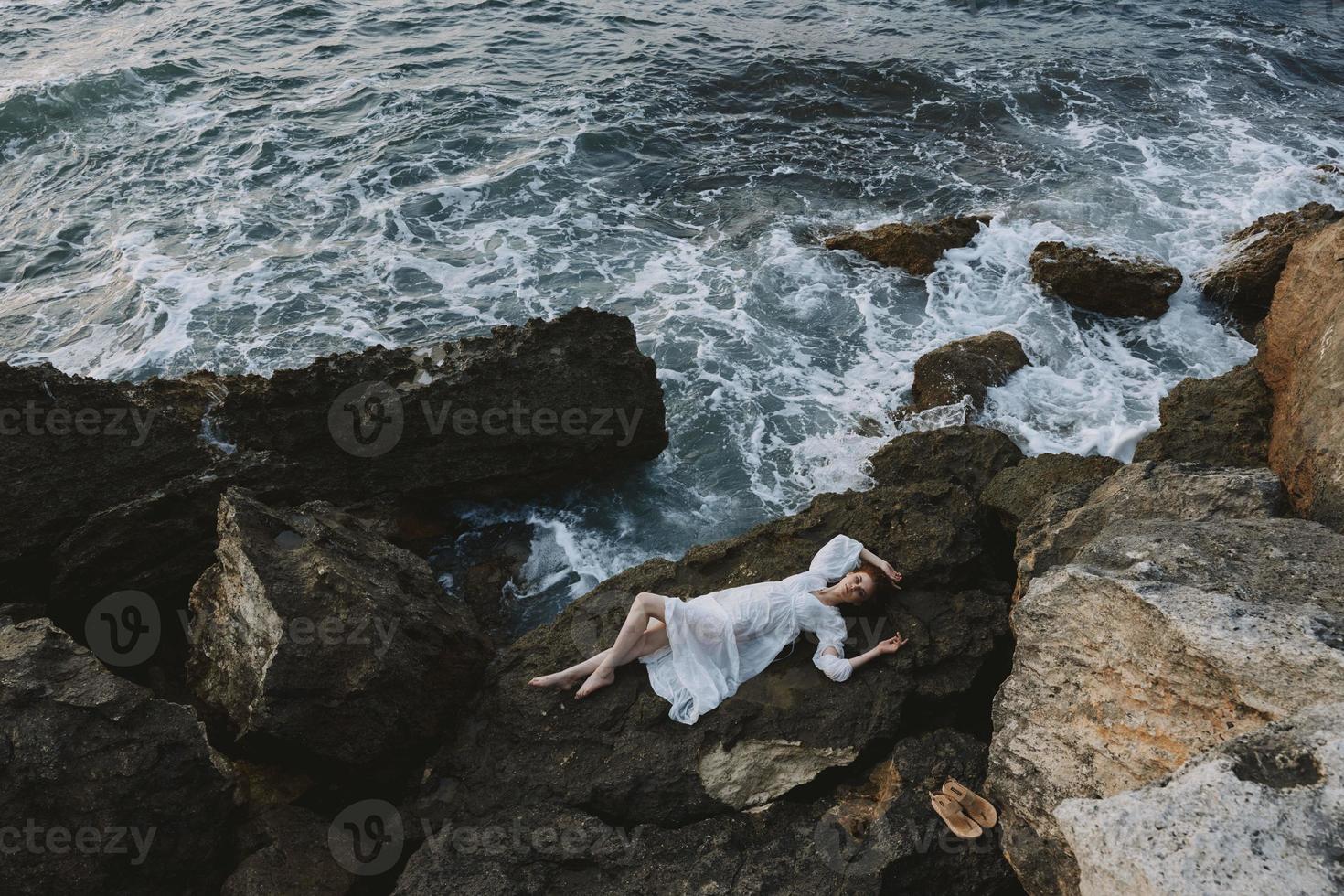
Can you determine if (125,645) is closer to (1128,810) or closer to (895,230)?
(1128,810)

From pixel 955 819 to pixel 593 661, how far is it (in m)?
2.65

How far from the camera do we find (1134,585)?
4.64m

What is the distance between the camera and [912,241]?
1311 centimetres

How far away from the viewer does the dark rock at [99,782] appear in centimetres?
472

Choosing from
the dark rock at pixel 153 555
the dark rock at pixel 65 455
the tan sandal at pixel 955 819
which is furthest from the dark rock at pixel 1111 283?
the dark rock at pixel 65 455

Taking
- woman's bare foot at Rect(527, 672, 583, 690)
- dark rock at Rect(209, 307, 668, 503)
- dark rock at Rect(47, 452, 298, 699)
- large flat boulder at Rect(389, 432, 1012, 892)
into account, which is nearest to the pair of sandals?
large flat boulder at Rect(389, 432, 1012, 892)

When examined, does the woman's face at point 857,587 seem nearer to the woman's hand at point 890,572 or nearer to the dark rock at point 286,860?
the woman's hand at point 890,572

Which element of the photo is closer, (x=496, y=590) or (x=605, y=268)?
(x=496, y=590)

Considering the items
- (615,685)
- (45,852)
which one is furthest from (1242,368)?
(45,852)

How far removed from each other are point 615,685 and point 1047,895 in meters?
3.01

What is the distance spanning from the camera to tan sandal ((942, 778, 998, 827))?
505cm

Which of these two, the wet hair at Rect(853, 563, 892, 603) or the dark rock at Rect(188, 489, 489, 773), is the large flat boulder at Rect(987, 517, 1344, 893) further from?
the dark rock at Rect(188, 489, 489, 773)

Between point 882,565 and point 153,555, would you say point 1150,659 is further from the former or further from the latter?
point 153,555

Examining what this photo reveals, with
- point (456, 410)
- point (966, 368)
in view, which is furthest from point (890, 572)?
point (966, 368)
